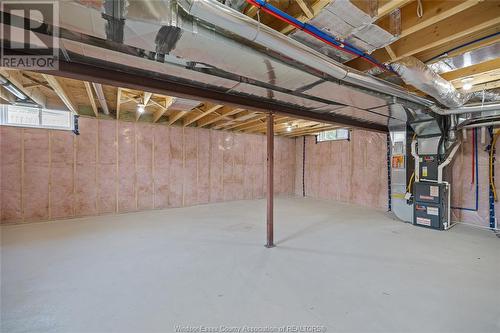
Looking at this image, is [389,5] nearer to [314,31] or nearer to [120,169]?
[314,31]

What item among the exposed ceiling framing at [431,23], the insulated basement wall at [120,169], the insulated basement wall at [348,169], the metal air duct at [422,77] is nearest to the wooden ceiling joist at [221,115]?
the insulated basement wall at [120,169]

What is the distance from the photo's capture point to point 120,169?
5090 millimetres

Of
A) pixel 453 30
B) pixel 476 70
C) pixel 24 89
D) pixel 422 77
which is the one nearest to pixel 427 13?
pixel 453 30

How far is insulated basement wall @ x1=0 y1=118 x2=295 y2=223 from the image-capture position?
163 inches

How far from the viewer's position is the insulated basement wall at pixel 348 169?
5660mm

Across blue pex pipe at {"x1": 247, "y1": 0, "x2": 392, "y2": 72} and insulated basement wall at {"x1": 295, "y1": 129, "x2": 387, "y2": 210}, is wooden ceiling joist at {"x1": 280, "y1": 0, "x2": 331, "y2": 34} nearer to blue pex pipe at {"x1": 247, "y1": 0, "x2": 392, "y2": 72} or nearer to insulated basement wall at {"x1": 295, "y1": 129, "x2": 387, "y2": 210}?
blue pex pipe at {"x1": 247, "y1": 0, "x2": 392, "y2": 72}

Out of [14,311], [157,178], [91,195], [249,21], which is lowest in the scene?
[14,311]

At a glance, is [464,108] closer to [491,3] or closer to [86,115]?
[491,3]

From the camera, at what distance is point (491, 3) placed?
1588 mm

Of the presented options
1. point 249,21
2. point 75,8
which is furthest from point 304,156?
point 75,8

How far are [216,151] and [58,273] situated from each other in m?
4.62

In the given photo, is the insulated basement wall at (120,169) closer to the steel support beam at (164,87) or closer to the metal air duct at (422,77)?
the steel support beam at (164,87)

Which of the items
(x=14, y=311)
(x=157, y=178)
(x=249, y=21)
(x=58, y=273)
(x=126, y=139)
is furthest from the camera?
(x=157, y=178)

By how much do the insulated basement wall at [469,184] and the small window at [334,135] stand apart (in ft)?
8.32
